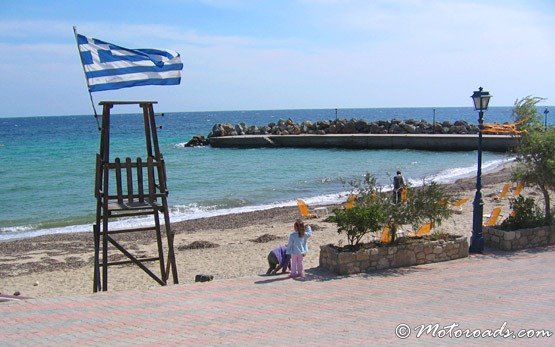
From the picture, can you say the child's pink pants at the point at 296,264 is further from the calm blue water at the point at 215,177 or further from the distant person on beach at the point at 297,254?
the calm blue water at the point at 215,177

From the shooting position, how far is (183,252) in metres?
16.0

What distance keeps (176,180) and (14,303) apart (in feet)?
89.5

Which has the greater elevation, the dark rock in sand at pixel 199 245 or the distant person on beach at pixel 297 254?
the distant person on beach at pixel 297 254

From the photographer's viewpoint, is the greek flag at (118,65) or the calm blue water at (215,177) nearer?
the greek flag at (118,65)

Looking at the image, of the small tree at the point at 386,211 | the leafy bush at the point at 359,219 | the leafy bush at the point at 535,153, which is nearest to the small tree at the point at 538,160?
the leafy bush at the point at 535,153

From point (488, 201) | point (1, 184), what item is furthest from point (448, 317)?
point (1, 184)

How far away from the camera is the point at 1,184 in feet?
113

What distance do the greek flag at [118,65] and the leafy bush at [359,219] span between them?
3886mm

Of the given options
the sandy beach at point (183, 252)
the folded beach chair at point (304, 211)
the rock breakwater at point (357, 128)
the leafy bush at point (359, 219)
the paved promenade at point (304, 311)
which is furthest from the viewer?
the rock breakwater at point (357, 128)

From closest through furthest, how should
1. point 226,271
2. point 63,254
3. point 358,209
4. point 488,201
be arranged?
point 358,209 < point 226,271 < point 63,254 < point 488,201

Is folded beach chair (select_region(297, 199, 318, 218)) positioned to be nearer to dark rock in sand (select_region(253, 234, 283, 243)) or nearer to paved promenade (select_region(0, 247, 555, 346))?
dark rock in sand (select_region(253, 234, 283, 243))

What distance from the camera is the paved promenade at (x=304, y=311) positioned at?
7367 mm

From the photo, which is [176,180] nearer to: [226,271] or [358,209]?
[226,271]

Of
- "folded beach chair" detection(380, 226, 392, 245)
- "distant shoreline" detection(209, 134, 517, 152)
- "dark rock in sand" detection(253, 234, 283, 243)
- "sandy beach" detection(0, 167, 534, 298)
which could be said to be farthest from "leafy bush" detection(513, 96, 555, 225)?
"distant shoreline" detection(209, 134, 517, 152)
